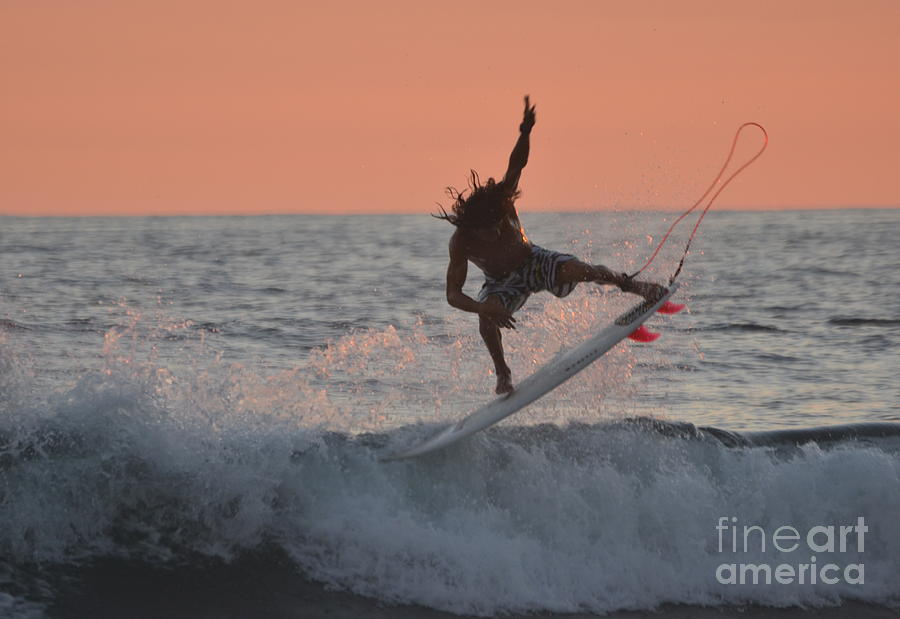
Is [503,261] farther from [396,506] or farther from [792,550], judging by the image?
[792,550]

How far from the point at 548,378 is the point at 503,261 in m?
0.89

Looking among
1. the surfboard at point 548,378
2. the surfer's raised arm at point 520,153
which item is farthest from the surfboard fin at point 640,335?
the surfer's raised arm at point 520,153

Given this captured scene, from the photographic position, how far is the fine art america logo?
737 centimetres

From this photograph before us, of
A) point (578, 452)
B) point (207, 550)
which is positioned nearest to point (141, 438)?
point (207, 550)

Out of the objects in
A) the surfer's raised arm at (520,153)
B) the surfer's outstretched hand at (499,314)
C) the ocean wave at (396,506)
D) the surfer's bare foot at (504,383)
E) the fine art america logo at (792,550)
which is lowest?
the fine art america logo at (792,550)

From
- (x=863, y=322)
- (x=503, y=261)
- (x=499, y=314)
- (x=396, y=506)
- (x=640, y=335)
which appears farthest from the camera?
(x=863, y=322)

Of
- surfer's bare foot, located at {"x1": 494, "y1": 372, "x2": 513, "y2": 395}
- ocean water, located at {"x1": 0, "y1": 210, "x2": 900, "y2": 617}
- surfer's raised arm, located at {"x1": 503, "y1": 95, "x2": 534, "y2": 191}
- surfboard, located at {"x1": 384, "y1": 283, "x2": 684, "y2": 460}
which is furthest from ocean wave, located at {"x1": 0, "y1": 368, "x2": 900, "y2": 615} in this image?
surfer's raised arm, located at {"x1": 503, "y1": 95, "x2": 534, "y2": 191}

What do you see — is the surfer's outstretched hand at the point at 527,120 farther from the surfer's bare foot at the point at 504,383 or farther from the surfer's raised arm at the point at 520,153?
the surfer's bare foot at the point at 504,383

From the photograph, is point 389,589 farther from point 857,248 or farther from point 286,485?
point 857,248

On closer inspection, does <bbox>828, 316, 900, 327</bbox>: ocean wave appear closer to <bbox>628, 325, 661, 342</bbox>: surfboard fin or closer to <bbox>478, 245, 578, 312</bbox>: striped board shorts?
<bbox>628, 325, 661, 342</bbox>: surfboard fin

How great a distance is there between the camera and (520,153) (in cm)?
752

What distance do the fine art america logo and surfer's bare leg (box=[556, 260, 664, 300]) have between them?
5.95 ft

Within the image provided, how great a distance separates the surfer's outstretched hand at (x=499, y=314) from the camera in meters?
7.21

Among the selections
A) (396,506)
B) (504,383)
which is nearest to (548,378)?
(504,383)
